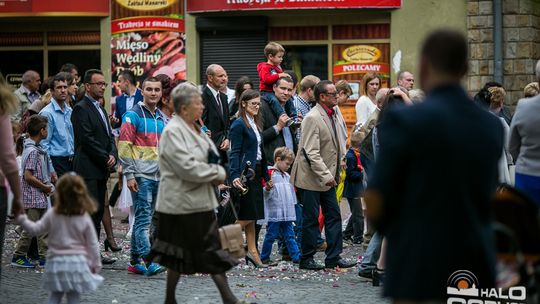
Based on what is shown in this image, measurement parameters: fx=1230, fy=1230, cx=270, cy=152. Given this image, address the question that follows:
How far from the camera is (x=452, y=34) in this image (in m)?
5.69

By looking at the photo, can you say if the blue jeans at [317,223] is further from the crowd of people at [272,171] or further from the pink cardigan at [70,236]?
the pink cardigan at [70,236]

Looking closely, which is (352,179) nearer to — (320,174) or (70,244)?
(320,174)

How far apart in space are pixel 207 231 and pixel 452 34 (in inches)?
173

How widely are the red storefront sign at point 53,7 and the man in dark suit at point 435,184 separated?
17976 millimetres

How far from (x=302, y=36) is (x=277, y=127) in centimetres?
914

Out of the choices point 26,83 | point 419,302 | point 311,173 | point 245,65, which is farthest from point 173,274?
point 245,65

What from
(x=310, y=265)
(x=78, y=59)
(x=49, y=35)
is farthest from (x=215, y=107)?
(x=49, y=35)

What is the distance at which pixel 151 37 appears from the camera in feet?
75.3

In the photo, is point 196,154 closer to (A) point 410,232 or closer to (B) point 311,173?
(B) point 311,173

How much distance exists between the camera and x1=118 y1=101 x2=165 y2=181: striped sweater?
1222cm

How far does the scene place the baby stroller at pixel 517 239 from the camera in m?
6.32

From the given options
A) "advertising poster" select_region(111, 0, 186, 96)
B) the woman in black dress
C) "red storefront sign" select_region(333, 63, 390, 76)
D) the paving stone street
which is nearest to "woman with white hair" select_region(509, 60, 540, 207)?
Answer: the paving stone street

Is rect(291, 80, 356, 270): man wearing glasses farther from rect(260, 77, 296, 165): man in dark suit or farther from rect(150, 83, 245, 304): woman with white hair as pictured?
rect(150, 83, 245, 304): woman with white hair

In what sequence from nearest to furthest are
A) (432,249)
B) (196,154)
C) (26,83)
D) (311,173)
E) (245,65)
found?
(432,249)
(196,154)
(311,173)
(26,83)
(245,65)
